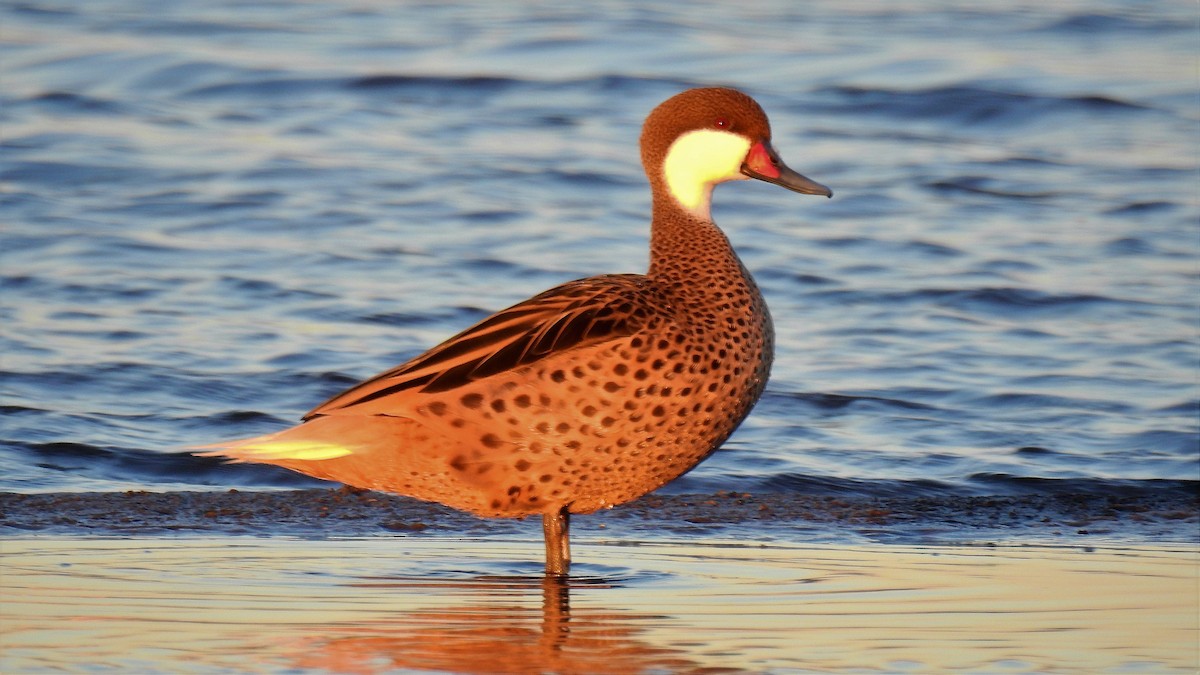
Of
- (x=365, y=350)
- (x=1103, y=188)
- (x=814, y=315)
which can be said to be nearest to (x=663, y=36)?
(x=1103, y=188)

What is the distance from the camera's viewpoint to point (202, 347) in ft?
28.2

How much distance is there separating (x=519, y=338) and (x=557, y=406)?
0.80ft

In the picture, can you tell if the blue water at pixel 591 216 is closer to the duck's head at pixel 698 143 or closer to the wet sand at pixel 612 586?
the wet sand at pixel 612 586

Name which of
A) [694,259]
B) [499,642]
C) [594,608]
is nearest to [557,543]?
[594,608]

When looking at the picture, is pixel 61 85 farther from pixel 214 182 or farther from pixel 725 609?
pixel 725 609

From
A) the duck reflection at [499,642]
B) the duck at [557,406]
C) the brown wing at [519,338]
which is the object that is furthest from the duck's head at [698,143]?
the duck reflection at [499,642]

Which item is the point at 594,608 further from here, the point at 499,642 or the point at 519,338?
the point at 519,338

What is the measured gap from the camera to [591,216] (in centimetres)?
1114

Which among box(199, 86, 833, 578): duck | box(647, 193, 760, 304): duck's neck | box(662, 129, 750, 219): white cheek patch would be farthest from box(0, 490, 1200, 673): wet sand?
box(662, 129, 750, 219): white cheek patch

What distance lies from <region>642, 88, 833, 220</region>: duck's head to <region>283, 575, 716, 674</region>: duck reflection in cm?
147

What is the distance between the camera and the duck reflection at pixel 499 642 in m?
4.55

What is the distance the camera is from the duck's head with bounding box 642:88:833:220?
19.5 feet

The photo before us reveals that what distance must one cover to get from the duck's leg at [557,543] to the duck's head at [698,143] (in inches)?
44.3

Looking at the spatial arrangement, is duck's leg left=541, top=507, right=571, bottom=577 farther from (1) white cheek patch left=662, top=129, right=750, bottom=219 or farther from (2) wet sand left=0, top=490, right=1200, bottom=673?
(1) white cheek patch left=662, top=129, right=750, bottom=219
